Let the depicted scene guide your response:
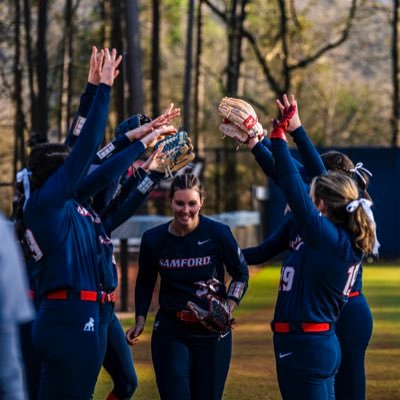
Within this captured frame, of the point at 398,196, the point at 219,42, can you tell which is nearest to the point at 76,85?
the point at 398,196

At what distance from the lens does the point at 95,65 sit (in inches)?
290

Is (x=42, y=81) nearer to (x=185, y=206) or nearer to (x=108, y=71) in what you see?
(x=185, y=206)

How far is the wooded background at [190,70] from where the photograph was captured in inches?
999

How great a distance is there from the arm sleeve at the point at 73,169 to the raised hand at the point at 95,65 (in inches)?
31.2

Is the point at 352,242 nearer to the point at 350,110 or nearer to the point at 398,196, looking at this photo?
the point at 398,196

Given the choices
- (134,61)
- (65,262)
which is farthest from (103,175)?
(134,61)

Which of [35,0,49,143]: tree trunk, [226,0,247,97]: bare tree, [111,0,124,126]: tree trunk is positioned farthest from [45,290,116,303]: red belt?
[226,0,247,97]: bare tree

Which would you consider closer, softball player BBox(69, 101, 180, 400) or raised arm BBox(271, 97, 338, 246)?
raised arm BBox(271, 97, 338, 246)

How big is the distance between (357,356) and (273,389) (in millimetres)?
3417

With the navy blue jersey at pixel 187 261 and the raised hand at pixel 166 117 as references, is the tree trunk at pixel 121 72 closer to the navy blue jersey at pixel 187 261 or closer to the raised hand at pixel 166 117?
the navy blue jersey at pixel 187 261

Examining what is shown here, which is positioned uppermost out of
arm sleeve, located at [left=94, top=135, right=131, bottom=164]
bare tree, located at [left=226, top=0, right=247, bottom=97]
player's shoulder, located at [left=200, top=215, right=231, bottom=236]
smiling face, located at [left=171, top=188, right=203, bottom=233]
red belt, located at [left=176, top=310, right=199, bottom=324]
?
bare tree, located at [left=226, top=0, right=247, bottom=97]

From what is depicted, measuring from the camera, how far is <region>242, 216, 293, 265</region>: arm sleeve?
8250mm

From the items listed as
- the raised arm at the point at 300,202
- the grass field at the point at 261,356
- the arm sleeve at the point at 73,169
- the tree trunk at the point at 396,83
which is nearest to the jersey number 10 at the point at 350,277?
the raised arm at the point at 300,202

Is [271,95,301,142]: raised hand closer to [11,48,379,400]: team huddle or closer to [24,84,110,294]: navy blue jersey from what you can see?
[11,48,379,400]: team huddle
